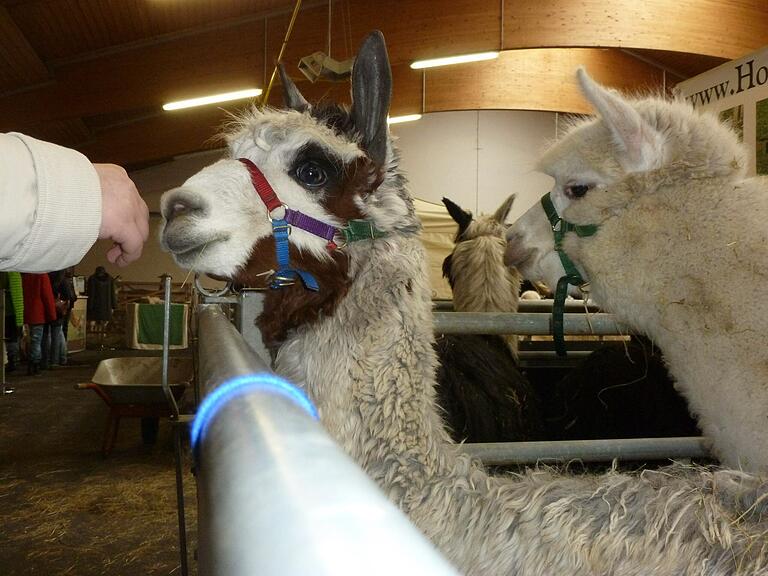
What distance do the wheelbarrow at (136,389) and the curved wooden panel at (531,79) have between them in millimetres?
8994

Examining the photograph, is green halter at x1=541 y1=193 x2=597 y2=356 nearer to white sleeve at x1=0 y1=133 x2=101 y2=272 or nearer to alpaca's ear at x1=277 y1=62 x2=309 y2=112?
alpaca's ear at x1=277 y1=62 x2=309 y2=112

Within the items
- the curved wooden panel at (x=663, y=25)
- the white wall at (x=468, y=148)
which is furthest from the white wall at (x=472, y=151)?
the curved wooden panel at (x=663, y=25)

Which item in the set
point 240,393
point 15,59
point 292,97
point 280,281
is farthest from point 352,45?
point 240,393

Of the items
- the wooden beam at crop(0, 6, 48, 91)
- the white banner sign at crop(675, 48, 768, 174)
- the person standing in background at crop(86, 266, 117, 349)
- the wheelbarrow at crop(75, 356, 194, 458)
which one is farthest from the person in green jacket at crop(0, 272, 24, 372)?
the white banner sign at crop(675, 48, 768, 174)

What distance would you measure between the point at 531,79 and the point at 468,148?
6181 mm

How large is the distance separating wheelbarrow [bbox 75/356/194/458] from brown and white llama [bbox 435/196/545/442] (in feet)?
8.77

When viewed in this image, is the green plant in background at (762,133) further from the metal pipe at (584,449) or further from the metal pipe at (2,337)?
the metal pipe at (2,337)

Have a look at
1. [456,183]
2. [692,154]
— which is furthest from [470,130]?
[692,154]

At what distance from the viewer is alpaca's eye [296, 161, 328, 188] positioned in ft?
6.58

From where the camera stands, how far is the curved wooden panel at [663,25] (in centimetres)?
834

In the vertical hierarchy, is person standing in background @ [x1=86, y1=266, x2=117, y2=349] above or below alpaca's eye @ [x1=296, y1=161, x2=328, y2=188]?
below

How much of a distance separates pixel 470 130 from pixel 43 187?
18.6 meters

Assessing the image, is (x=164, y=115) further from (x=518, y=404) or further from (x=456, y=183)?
(x=518, y=404)

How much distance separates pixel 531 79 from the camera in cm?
1248
